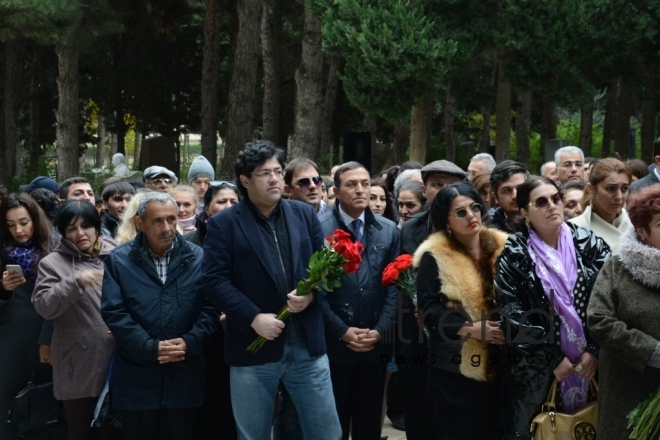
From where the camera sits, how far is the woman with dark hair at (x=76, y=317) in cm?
569

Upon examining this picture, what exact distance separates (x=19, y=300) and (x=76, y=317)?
734 mm

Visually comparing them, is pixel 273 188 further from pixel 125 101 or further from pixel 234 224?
pixel 125 101

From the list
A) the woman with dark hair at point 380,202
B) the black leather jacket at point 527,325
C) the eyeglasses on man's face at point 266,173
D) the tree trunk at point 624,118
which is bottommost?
the black leather jacket at point 527,325

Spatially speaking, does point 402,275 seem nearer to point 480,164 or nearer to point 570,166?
point 570,166

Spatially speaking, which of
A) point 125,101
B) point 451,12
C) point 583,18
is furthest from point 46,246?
point 125,101

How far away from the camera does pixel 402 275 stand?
5.71m

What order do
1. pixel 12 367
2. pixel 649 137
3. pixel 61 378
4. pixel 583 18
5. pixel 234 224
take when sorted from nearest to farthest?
pixel 234 224 → pixel 61 378 → pixel 12 367 → pixel 583 18 → pixel 649 137

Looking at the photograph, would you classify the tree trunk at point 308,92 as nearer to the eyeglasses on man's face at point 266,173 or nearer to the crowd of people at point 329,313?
the crowd of people at point 329,313

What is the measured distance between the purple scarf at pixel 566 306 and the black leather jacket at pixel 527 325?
0.04 meters

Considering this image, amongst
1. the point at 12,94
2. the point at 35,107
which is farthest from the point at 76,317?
the point at 35,107

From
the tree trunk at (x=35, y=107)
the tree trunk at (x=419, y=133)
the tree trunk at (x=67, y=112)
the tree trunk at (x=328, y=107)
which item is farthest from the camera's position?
the tree trunk at (x=35, y=107)

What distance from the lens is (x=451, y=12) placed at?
60.1ft

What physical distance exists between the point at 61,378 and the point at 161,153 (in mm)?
15282

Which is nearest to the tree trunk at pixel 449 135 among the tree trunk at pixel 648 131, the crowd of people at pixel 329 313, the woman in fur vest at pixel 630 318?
the tree trunk at pixel 648 131
